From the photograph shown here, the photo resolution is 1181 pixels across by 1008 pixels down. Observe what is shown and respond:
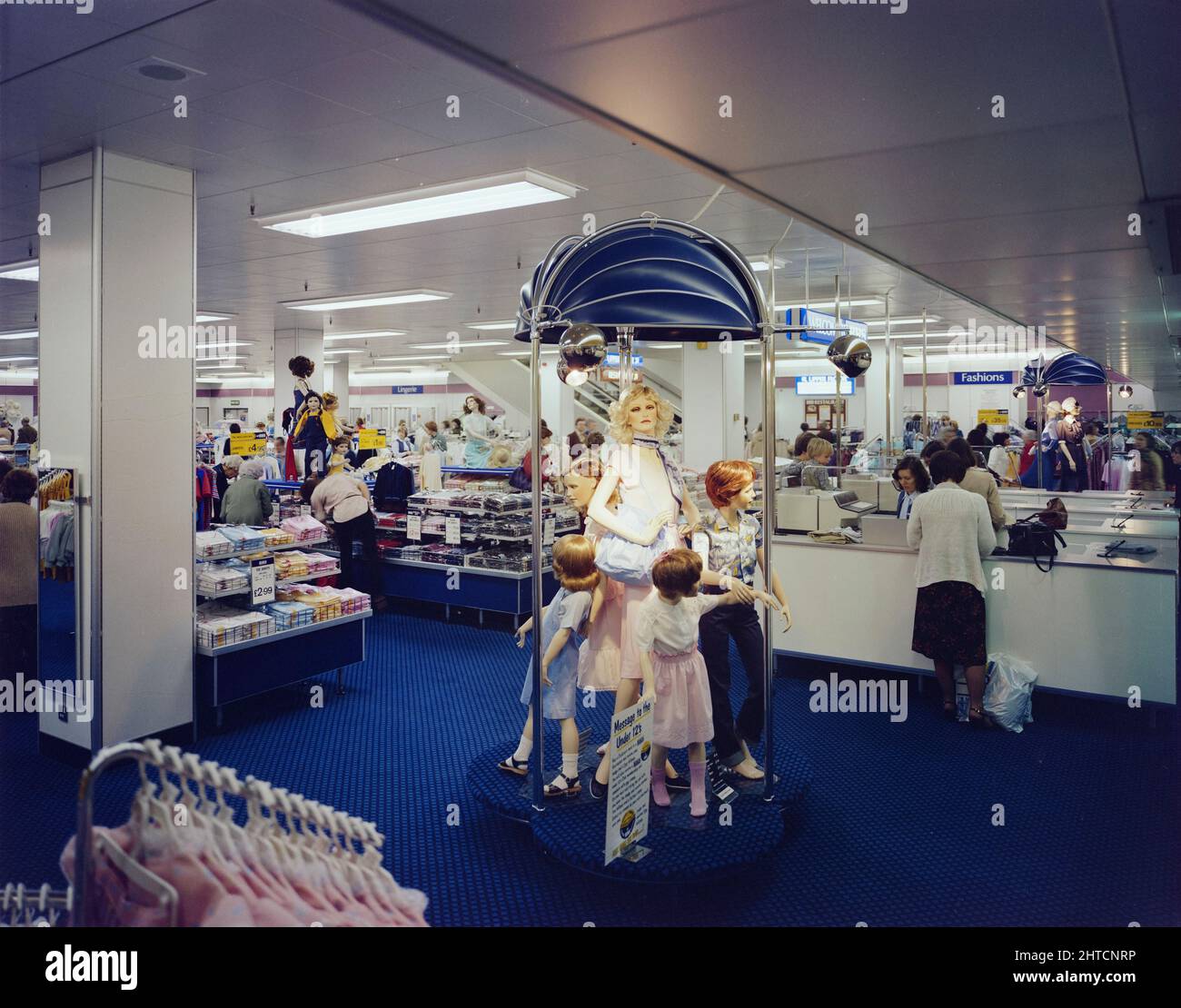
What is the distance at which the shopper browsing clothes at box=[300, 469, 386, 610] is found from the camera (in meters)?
8.31

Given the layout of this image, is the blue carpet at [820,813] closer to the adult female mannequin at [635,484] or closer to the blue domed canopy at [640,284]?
the adult female mannequin at [635,484]

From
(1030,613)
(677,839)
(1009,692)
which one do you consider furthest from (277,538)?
(1030,613)

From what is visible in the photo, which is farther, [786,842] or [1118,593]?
[1118,593]

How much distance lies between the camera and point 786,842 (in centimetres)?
399

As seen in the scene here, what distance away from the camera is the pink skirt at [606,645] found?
13.6ft

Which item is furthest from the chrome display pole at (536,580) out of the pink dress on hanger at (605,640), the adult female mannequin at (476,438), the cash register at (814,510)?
the adult female mannequin at (476,438)

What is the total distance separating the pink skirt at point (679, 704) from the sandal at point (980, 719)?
8.12 ft

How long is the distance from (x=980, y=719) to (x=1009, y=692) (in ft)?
0.78

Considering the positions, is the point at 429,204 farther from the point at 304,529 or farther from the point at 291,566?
the point at 291,566

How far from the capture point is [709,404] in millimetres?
13820
